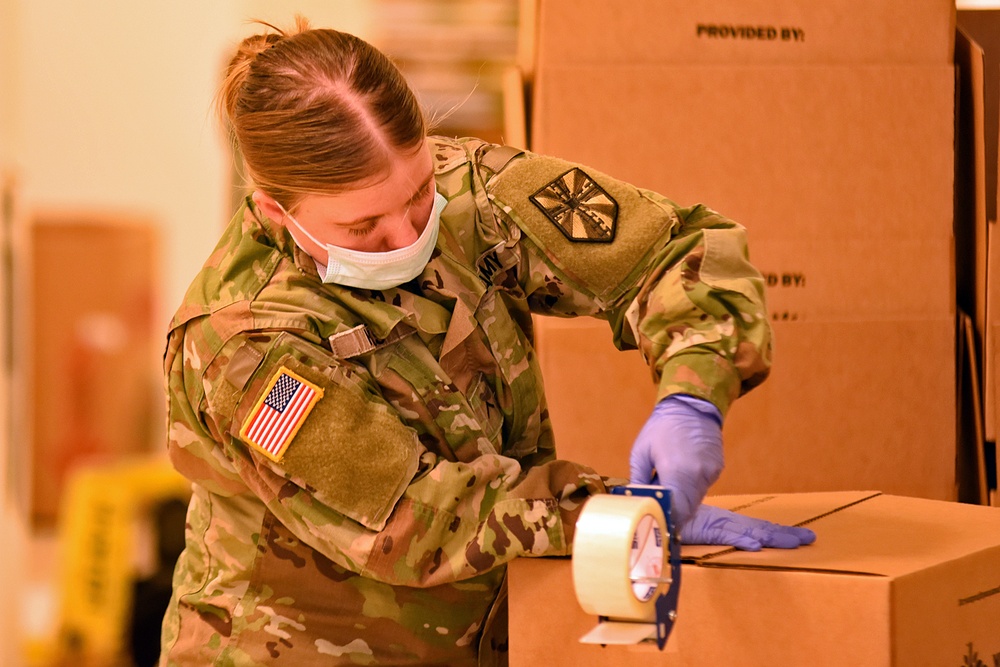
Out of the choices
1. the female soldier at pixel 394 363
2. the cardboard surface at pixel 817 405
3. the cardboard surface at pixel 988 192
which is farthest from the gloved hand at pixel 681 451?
the cardboard surface at pixel 988 192

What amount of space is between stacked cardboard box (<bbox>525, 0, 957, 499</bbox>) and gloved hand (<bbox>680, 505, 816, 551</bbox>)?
1.39ft

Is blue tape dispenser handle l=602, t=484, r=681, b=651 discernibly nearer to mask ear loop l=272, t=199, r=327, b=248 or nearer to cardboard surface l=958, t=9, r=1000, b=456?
mask ear loop l=272, t=199, r=327, b=248

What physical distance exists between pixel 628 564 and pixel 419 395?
13.6 inches

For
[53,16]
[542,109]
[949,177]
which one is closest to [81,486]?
[53,16]

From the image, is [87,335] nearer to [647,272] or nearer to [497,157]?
[497,157]

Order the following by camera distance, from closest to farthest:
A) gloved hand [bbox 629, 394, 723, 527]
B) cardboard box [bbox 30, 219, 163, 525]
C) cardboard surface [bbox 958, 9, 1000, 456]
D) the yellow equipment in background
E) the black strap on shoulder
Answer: gloved hand [bbox 629, 394, 723, 527] < the black strap on shoulder < cardboard surface [bbox 958, 9, 1000, 456] < the yellow equipment in background < cardboard box [bbox 30, 219, 163, 525]

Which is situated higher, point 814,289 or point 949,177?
point 949,177

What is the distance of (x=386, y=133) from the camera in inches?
41.2

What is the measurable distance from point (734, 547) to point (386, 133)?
508 mm

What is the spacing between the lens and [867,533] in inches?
40.9

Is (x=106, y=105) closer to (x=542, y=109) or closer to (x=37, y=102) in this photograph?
(x=37, y=102)

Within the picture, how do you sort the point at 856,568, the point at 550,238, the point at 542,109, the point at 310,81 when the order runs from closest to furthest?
the point at 856,568 → the point at 310,81 → the point at 550,238 → the point at 542,109

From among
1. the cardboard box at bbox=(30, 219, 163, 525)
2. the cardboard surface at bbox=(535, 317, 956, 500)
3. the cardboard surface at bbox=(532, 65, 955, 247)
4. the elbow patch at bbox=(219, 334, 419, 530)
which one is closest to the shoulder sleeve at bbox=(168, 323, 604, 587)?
the elbow patch at bbox=(219, 334, 419, 530)

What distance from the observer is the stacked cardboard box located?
1433 mm
